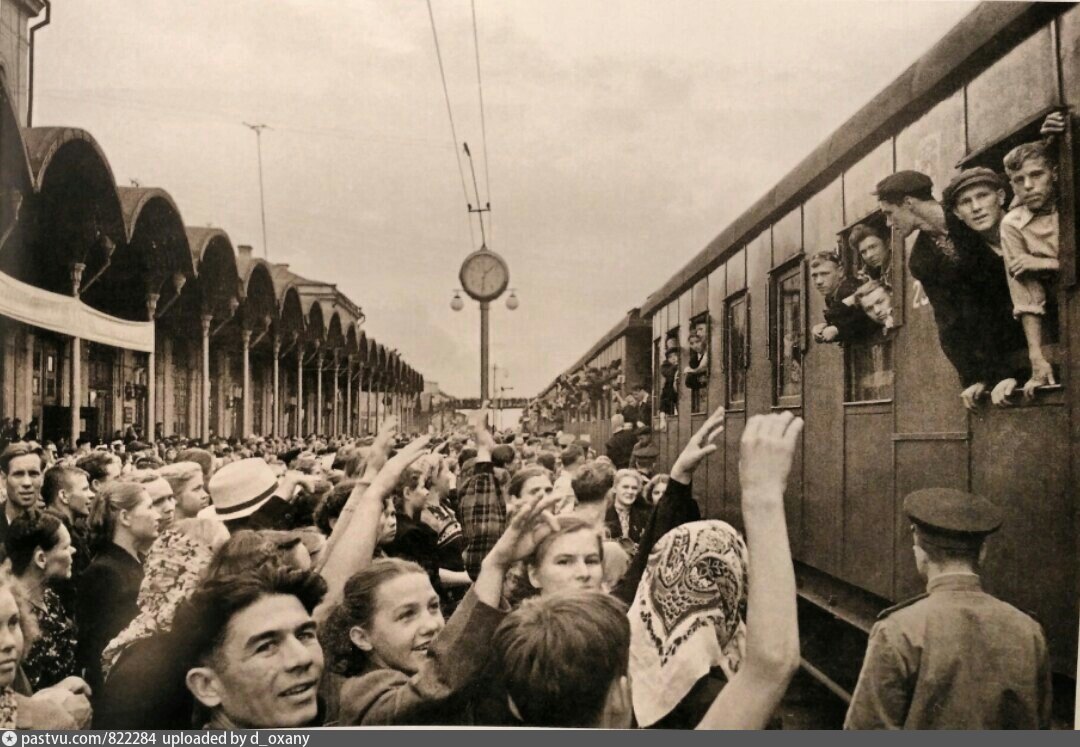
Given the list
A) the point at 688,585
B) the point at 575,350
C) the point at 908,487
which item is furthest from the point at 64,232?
the point at 908,487

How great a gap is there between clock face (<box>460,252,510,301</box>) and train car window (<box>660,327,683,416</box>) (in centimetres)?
70

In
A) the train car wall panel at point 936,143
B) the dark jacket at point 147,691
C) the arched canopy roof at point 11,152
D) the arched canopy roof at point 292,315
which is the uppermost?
the arched canopy roof at point 11,152

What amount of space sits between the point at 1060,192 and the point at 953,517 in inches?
35.7

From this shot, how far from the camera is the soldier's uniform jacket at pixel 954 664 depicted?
240cm

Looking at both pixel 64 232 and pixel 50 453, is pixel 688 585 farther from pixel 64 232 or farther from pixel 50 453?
pixel 64 232

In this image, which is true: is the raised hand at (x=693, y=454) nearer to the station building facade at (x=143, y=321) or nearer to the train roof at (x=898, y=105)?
the train roof at (x=898, y=105)

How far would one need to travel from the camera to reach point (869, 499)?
2725 millimetres

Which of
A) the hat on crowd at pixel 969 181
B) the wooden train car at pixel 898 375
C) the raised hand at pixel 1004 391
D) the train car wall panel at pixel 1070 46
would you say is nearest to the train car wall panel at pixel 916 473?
the wooden train car at pixel 898 375

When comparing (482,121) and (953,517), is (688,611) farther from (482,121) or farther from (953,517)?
(482,121)

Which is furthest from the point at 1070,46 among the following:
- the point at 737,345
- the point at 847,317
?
the point at 737,345

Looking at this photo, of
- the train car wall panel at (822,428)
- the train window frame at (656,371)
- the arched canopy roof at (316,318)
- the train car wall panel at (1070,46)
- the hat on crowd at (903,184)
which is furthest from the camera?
the arched canopy roof at (316,318)

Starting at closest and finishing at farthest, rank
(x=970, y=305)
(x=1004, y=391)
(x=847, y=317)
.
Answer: (x=1004, y=391)
(x=970, y=305)
(x=847, y=317)

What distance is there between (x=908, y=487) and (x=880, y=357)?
1.32 ft

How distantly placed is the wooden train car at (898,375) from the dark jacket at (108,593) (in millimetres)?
1920
